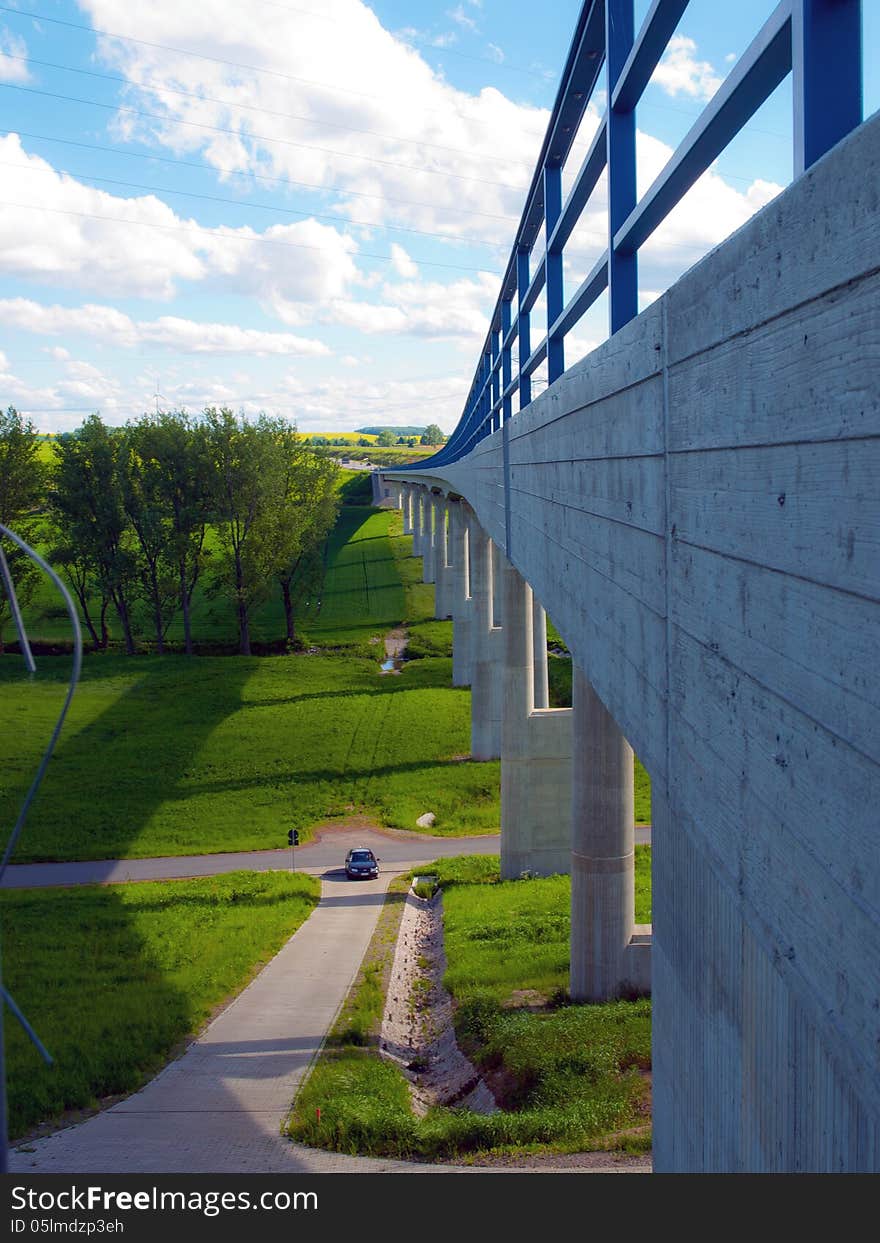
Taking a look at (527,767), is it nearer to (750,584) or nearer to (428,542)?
(750,584)

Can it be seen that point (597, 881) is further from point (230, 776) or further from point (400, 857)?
point (230, 776)

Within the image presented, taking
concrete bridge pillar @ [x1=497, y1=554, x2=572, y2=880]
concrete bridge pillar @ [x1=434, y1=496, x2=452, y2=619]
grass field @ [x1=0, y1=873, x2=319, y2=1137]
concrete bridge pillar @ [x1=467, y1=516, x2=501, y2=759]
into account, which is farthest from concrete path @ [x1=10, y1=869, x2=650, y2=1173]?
concrete bridge pillar @ [x1=434, y1=496, x2=452, y2=619]

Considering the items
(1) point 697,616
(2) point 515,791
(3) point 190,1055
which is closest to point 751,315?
(1) point 697,616

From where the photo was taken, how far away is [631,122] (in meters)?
5.23

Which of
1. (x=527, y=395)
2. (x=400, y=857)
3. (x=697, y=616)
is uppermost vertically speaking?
(x=527, y=395)

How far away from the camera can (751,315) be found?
273cm

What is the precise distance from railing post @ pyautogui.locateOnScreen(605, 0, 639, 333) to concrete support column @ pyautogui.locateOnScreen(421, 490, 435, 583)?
6385 centimetres

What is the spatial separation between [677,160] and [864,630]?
2254mm

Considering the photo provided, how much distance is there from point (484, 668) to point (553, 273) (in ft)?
85.5

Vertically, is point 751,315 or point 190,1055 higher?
point 751,315

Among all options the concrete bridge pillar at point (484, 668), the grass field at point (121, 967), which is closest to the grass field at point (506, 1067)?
the grass field at point (121, 967)

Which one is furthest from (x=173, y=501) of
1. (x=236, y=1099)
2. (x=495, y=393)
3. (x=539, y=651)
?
(x=236, y=1099)

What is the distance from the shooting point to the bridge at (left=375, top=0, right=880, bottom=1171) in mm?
2127

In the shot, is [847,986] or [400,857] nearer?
[847,986]
